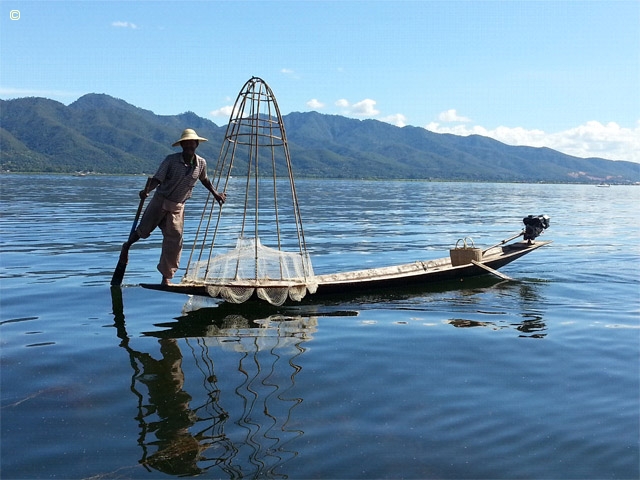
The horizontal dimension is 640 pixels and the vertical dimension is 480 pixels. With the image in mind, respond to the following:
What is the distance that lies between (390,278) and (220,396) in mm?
5063

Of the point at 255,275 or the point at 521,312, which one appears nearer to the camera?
the point at 521,312

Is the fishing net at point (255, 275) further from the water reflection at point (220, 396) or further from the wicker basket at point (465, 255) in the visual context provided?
the wicker basket at point (465, 255)

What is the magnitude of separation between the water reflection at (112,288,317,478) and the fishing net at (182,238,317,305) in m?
0.42

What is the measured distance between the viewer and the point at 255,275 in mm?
9625

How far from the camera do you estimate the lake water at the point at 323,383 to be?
15.2 ft

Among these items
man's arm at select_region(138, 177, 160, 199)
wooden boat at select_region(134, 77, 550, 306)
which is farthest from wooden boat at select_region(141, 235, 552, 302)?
man's arm at select_region(138, 177, 160, 199)

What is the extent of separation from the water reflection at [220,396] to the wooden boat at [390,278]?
0.56 m

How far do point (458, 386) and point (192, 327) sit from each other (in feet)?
12.6

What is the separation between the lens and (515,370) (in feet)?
21.7

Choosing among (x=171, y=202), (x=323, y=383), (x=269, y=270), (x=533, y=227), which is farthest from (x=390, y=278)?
(x=533, y=227)

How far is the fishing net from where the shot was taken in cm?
873

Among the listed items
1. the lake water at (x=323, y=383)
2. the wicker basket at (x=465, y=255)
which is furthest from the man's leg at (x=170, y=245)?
the wicker basket at (x=465, y=255)

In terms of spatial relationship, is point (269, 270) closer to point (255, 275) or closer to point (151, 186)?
point (255, 275)

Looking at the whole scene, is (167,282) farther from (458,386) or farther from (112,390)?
(458,386)
